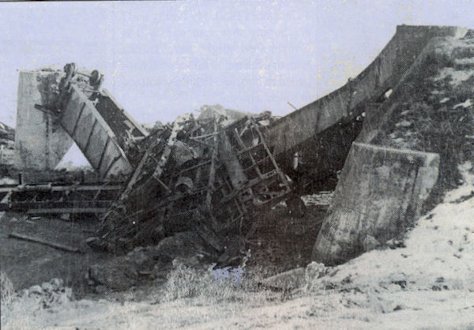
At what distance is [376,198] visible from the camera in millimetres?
6102

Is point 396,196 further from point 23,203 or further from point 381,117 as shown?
point 23,203

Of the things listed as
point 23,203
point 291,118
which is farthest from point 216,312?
point 23,203

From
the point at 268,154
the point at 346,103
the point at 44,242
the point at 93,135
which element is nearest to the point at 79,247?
the point at 44,242

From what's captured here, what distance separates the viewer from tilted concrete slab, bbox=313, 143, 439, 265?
595 centimetres

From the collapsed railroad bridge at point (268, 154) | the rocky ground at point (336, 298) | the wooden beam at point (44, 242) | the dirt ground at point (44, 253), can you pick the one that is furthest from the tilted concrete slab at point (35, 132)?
the rocky ground at point (336, 298)

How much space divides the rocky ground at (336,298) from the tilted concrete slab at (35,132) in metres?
4.54

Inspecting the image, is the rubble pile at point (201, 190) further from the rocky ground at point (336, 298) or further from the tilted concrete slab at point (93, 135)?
the rocky ground at point (336, 298)

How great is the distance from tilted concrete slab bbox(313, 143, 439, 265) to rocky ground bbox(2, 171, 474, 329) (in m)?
0.23

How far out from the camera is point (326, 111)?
833cm

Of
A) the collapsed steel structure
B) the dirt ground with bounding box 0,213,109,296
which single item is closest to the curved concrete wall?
the collapsed steel structure

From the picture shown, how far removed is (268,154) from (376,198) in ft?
8.52

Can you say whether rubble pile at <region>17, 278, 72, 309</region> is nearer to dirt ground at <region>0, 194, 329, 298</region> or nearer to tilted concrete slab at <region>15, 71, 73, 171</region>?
dirt ground at <region>0, 194, 329, 298</region>

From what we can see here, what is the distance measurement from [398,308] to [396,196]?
156 centimetres

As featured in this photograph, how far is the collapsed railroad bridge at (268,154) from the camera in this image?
6.18 meters
